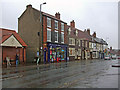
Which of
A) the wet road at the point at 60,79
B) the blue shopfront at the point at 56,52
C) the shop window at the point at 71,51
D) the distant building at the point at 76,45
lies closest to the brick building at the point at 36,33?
the blue shopfront at the point at 56,52

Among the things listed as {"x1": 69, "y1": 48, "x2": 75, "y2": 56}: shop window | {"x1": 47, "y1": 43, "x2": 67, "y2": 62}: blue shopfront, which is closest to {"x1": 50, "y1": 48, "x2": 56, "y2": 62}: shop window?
{"x1": 47, "y1": 43, "x2": 67, "y2": 62}: blue shopfront

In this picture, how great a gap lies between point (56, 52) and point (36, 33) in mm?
7076

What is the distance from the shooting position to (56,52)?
122 feet

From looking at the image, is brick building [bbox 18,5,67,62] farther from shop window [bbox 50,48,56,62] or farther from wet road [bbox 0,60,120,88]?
wet road [bbox 0,60,120,88]

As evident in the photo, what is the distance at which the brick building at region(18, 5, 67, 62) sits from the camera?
1316 inches

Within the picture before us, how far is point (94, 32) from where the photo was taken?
7344 centimetres

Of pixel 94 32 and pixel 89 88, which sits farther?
pixel 94 32

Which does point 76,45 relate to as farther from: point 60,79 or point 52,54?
point 60,79

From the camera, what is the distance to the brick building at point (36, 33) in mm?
33438

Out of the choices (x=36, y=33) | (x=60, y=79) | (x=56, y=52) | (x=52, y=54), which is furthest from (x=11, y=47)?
(x=60, y=79)

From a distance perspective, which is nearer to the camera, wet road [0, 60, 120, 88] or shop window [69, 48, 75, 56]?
wet road [0, 60, 120, 88]

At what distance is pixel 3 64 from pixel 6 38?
4404mm

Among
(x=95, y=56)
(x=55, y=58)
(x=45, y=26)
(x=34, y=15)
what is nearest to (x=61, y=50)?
(x=55, y=58)

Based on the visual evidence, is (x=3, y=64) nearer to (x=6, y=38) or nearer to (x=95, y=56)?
(x=6, y=38)
